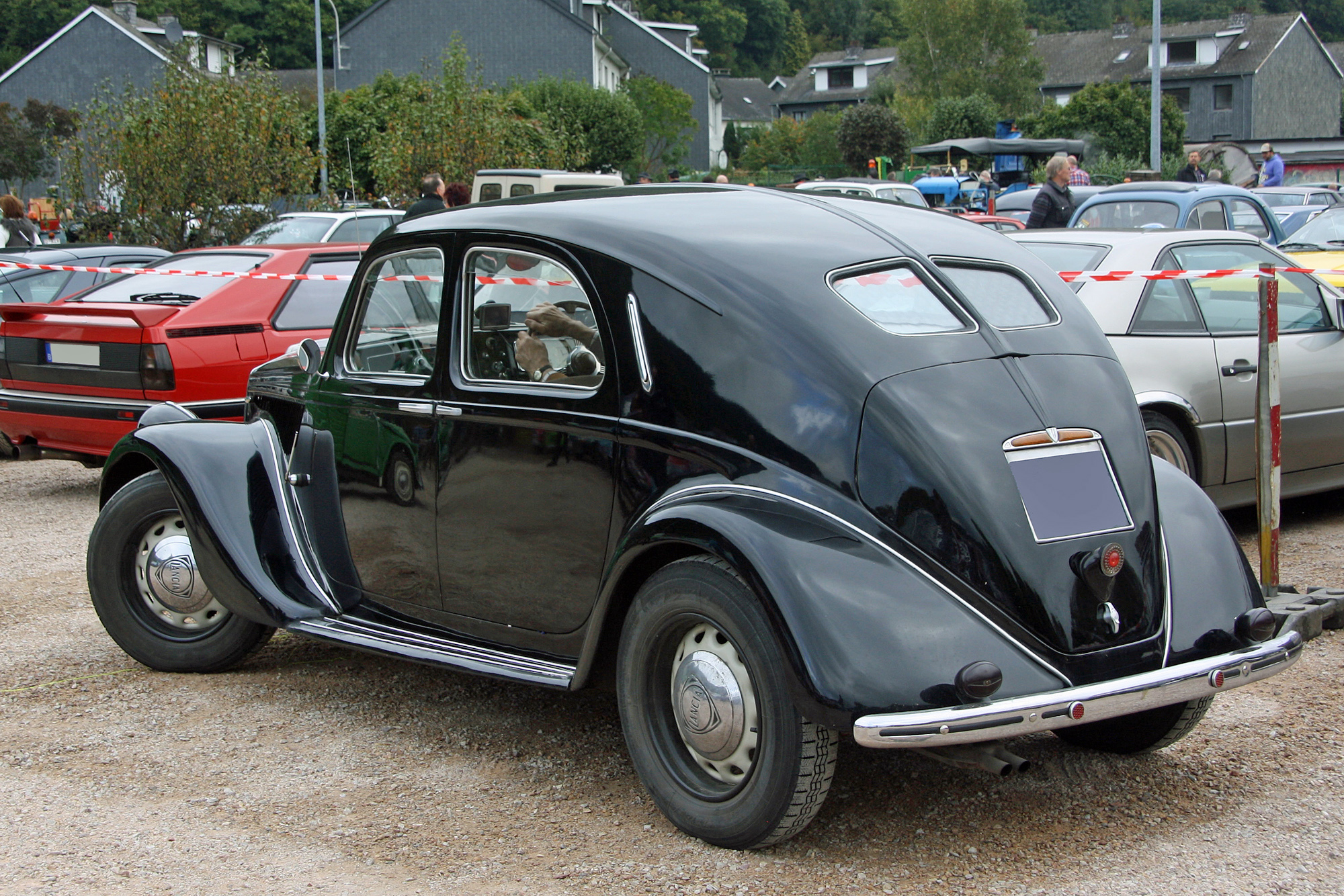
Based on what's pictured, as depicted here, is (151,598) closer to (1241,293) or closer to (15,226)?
(1241,293)

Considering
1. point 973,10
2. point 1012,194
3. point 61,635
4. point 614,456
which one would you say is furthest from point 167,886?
point 973,10

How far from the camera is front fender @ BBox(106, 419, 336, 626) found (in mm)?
4602

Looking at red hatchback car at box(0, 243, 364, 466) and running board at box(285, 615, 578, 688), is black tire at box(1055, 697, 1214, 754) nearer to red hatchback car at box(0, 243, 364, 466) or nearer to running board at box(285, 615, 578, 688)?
running board at box(285, 615, 578, 688)

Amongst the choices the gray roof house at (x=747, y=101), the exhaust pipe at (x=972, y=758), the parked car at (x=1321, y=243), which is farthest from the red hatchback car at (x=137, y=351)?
the gray roof house at (x=747, y=101)

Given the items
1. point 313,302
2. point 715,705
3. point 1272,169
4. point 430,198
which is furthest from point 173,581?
point 1272,169

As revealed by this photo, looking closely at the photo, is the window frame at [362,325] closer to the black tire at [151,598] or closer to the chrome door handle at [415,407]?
the chrome door handle at [415,407]

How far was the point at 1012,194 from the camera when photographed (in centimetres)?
2739

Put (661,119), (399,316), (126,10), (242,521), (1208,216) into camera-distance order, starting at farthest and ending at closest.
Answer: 1. (661,119)
2. (126,10)
3. (1208,216)
4. (242,521)
5. (399,316)

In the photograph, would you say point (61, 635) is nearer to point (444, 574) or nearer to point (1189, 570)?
point (444, 574)

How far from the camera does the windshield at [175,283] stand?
879 cm

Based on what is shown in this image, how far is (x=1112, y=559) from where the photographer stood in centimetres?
335

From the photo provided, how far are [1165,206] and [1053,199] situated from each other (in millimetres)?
990

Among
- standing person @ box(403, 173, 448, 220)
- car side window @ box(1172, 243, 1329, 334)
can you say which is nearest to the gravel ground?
car side window @ box(1172, 243, 1329, 334)

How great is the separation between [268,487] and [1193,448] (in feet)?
15.0
